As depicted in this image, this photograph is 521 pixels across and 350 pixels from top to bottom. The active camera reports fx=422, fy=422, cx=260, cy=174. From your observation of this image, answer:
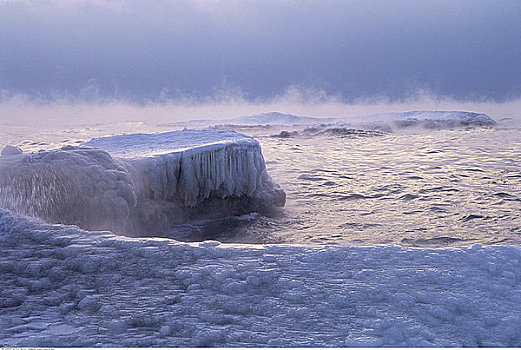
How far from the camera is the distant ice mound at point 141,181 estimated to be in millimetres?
6344

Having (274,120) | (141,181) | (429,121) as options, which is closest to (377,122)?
(429,121)

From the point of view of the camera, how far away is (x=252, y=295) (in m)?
2.96

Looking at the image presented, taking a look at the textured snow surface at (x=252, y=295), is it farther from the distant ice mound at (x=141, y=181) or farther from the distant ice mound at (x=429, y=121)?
the distant ice mound at (x=429, y=121)

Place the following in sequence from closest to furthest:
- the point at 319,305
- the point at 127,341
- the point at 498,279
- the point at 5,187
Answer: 1. the point at 127,341
2. the point at 319,305
3. the point at 498,279
4. the point at 5,187

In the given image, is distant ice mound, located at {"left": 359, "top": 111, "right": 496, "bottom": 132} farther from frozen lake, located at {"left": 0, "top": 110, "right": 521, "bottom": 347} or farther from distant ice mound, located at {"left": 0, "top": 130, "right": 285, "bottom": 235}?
frozen lake, located at {"left": 0, "top": 110, "right": 521, "bottom": 347}

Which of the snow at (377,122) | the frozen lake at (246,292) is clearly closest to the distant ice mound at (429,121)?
the snow at (377,122)

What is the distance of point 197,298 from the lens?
2.92m

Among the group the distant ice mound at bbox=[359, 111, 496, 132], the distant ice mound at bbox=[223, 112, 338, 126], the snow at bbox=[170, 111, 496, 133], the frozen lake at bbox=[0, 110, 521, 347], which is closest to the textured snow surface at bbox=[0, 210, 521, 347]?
the frozen lake at bbox=[0, 110, 521, 347]

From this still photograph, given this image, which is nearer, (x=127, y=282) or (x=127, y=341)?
(x=127, y=341)

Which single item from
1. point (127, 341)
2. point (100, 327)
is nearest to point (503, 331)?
point (127, 341)

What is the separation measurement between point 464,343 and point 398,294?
0.59 m

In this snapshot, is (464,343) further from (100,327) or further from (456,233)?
(456,233)

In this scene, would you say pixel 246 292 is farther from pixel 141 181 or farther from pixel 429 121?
pixel 429 121

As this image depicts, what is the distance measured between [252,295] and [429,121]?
5366cm
